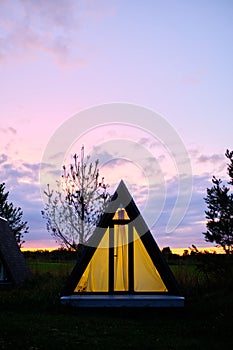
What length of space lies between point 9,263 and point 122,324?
9.43 m

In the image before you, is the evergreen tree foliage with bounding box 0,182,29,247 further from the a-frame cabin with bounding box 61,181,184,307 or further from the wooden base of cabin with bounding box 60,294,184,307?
the wooden base of cabin with bounding box 60,294,184,307

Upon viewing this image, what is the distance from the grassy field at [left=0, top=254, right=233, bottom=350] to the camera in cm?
820

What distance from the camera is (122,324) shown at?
10328mm

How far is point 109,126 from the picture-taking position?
54.0ft

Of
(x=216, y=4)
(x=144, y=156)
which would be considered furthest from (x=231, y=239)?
(x=216, y=4)

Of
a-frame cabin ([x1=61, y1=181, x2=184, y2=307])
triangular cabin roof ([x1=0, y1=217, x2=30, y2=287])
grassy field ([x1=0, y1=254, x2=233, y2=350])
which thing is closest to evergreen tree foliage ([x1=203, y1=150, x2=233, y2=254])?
grassy field ([x1=0, y1=254, x2=233, y2=350])

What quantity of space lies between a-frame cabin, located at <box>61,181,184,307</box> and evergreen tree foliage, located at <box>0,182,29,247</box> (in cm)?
2549

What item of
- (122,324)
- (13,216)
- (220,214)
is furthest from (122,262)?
(13,216)

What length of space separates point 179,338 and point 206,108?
738 cm

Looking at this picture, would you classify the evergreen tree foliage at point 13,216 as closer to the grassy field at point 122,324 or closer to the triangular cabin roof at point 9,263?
the triangular cabin roof at point 9,263

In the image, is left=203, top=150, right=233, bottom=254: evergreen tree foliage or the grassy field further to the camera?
left=203, top=150, right=233, bottom=254: evergreen tree foliage

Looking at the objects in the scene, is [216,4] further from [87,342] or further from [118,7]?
[87,342]

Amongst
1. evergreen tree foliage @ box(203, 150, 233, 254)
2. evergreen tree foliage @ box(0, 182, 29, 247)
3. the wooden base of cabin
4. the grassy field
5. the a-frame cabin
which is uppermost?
evergreen tree foliage @ box(0, 182, 29, 247)

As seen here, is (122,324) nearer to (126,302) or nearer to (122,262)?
(126,302)
